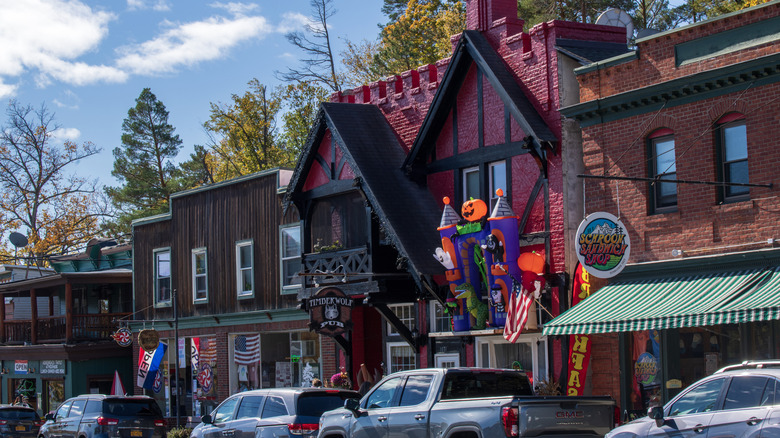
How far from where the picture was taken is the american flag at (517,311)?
753 inches

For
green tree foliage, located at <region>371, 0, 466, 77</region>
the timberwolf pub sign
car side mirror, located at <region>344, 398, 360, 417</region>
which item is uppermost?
green tree foliage, located at <region>371, 0, 466, 77</region>

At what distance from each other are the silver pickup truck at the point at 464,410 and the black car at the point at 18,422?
592 inches

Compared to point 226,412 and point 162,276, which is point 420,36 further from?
point 226,412

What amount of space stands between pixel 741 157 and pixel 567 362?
5.25 metres

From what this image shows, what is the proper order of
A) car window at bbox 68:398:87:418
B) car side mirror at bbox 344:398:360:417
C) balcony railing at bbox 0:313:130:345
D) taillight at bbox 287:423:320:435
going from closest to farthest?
car side mirror at bbox 344:398:360:417, taillight at bbox 287:423:320:435, car window at bbox 68:398:87:418, balcony railing at bbox 0:313:130:345

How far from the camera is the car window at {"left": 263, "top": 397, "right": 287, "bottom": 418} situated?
16234 millimetres

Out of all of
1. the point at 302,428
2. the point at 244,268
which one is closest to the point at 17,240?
the point at 244,268

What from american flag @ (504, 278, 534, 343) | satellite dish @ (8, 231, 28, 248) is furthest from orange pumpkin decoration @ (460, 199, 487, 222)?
satellite dish @ (8, 231, 28, 248)

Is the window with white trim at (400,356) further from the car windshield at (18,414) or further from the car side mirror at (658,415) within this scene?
the car side mirror at (658,415)

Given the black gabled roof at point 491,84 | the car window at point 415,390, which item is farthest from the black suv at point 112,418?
the car window at point 415,390

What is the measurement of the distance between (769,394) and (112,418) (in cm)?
1585

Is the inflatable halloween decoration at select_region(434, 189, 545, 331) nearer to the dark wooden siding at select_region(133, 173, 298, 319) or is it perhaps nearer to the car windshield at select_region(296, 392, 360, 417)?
the car windshield at select_region(296, 392, 360, 417)

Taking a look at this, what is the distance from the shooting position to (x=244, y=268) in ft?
95.9

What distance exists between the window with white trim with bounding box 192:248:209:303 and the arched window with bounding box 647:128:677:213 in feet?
55.0
